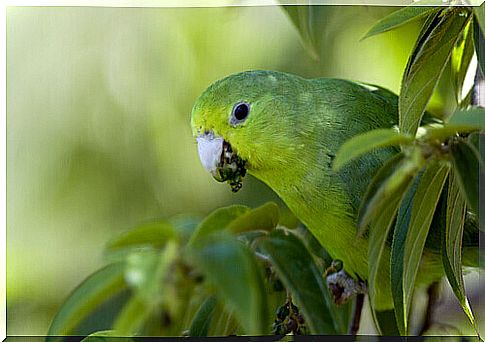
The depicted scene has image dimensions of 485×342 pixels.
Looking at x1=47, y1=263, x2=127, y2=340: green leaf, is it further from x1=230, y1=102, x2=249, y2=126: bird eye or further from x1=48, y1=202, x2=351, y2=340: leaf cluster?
x1=230, y1=102, x2=249, y2=126: bird eye

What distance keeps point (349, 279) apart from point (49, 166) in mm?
403

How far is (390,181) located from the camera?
0.61 meters

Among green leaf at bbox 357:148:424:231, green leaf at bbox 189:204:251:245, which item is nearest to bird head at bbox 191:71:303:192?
green leaf at bbox 189:204:251:245

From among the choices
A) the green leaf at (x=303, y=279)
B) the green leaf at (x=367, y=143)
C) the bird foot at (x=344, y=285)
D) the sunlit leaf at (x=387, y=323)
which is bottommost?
the sunlit leaf at (x=387, y=323)

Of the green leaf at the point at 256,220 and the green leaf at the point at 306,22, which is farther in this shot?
the green leaf at the point at 306,22

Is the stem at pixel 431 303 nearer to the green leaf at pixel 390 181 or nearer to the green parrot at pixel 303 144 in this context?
the green parrot at pixel 303 144

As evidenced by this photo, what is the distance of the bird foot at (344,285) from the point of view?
86cm

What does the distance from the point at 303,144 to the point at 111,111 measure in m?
0.25

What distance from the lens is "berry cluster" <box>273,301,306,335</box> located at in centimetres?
78

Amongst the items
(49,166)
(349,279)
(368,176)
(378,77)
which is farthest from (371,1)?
(49,166)

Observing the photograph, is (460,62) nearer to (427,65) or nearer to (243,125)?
(427,65)

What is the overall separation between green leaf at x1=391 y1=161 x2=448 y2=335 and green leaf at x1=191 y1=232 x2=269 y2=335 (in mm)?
187

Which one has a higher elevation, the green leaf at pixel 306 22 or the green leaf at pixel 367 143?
the green leaf at pixel 306 22

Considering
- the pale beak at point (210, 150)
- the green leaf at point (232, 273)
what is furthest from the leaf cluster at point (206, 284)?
the pale beak at point (210, 150)
